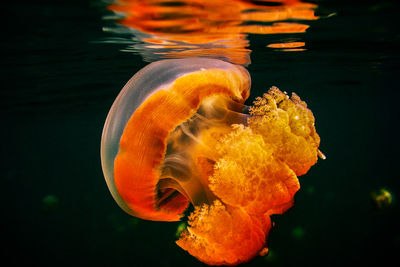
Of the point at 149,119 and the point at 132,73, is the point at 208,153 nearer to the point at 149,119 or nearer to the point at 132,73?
the point at 149,119

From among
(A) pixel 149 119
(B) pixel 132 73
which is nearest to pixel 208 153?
(A) pixel 149 119

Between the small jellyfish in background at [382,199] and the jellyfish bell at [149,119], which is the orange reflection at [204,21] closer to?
the jellyfish bell at [149,119]

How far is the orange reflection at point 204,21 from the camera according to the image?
11.4 ft

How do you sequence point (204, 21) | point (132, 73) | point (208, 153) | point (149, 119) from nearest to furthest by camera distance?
point (149, 119)
point (208, 153)
point (204, 21)
point (132, 73)

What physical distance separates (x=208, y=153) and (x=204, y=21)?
2636mm

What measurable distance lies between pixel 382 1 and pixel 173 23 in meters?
3.46

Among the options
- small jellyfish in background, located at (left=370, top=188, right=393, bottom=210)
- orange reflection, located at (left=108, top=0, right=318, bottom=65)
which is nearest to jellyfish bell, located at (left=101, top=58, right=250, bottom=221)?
orange reflection, located at (left=108, top=0, right=318, bottom=65)

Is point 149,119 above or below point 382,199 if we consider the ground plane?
above

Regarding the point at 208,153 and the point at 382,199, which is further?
the point at 382,199

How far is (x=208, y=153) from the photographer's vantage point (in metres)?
2.38

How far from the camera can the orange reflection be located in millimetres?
3484

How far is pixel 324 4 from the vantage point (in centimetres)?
394

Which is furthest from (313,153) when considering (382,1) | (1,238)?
(1,238)

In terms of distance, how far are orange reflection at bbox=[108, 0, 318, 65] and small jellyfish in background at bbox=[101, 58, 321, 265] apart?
1.46 m
